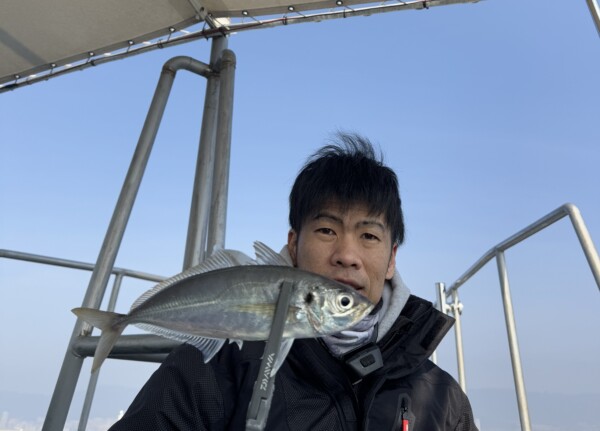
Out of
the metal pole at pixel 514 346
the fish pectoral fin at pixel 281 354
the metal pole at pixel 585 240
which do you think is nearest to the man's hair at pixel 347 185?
the fish pectoral fin at pixel 281 354

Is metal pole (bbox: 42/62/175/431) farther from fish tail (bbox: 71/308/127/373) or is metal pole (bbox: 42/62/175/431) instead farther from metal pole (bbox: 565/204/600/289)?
metal pole (bbox: 565/204/600/289)

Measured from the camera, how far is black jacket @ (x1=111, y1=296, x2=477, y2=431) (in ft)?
3.98

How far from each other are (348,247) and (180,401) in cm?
57

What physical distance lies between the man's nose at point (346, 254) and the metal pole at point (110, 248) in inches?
44.1

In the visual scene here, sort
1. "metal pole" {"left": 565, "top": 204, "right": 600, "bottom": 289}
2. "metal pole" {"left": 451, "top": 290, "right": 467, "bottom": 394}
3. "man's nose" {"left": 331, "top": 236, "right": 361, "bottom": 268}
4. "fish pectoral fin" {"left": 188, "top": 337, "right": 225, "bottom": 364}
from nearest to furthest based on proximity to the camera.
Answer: "fish pectoral fin" {"left": 188, "top": 337, "right": 225, "bottom": 364} → "man's nose" {"left": 331, "top": 236, "right": 361, "bottom": 268} → "metal pole" {"left": 565, "top": 204, "right": 600, "bottom": 289} → "metal pole" {"left": 451, "top": 290, "right": 467, "bottom": 394}

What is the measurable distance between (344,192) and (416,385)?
63 cm

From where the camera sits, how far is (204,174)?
2217 millimetres

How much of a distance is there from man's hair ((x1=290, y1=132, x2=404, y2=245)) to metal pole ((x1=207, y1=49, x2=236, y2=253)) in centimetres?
51

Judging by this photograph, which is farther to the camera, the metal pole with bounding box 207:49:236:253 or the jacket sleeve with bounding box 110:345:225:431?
the metal pole with bounding box 207:49:236:253

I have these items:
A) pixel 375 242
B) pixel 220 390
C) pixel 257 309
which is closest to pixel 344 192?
pixel 375 242

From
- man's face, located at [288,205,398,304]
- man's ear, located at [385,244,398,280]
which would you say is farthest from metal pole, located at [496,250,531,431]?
man's face, located at [288,205,398,304]

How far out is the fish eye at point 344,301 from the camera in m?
0.65

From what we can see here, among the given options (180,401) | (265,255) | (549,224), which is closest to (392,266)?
(180,401)

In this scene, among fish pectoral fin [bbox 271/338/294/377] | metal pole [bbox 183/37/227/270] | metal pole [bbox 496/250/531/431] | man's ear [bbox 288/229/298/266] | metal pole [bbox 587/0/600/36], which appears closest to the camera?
fish pectoral fin [bbox 271/338/294/377]
